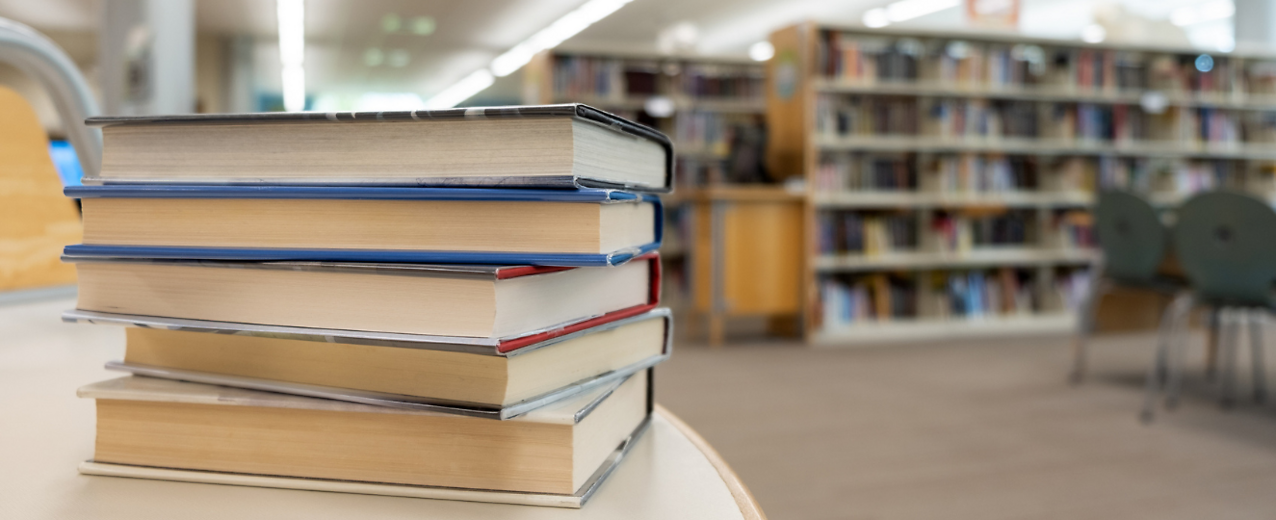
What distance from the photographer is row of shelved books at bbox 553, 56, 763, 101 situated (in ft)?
16.4

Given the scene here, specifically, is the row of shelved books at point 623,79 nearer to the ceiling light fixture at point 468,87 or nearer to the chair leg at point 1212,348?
the chair leg at point 1212,348

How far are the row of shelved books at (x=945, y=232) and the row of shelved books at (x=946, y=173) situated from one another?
0.17 meters

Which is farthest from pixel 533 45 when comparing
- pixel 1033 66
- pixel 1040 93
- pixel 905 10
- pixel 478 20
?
pixel 1040 93

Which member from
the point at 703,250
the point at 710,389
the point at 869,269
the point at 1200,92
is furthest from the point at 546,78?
the point at 1200,92

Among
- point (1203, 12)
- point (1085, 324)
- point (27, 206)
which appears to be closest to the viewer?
point (27, 206)

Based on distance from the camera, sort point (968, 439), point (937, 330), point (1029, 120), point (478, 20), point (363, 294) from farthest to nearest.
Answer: point (478, 20) < point (1029, 120) < point (937, 330) < point (968, 439) < point (363, 294)

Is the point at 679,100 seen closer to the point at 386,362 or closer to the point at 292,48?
the point at 386,362

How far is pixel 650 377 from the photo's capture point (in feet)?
1.62

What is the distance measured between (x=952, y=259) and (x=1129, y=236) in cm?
157

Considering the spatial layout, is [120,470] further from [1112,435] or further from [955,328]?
[955,328]

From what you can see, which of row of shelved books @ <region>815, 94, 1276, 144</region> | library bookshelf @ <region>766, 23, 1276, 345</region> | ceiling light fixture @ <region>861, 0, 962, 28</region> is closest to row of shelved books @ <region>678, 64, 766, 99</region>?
library bookshelf @ <region>766, 23, 1276, 345</region>

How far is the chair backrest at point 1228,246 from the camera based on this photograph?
2.35 m

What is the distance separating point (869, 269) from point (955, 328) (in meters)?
0.59

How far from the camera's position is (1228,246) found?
2.45 meters
